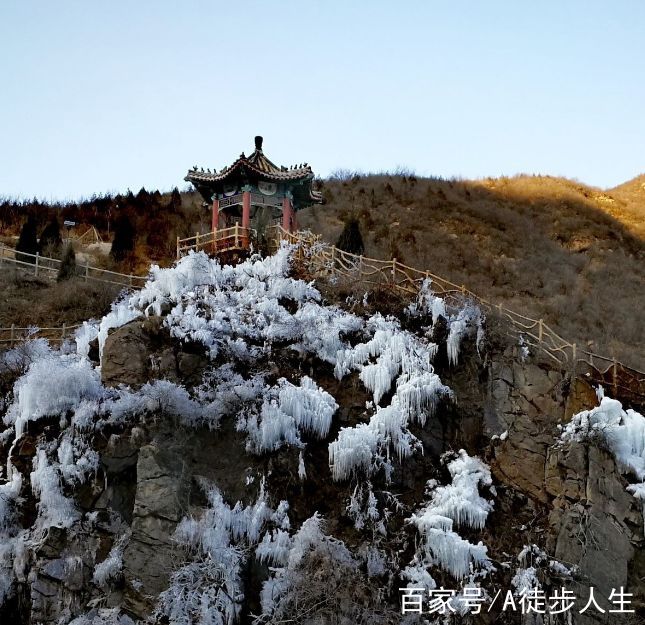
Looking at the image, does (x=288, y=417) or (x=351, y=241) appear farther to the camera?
(x=351, y=241)

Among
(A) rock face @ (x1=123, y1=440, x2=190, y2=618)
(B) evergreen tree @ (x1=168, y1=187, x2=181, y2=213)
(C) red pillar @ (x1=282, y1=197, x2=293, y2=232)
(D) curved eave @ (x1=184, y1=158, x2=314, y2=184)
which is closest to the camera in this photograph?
(A) rock face @ (x1=123, y1=440, x2=190, y2=618)

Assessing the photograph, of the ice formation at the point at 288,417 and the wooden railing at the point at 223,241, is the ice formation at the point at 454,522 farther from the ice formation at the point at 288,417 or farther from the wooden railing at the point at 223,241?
the wooden railing at the point at 223,241

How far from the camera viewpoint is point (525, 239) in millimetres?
45000

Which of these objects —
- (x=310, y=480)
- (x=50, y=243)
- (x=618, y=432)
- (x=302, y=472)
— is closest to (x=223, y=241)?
(x=302, y=472)

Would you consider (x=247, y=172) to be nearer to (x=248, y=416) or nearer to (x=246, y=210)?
(x=246, y=210)

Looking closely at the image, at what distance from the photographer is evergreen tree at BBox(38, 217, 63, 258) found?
3479cm

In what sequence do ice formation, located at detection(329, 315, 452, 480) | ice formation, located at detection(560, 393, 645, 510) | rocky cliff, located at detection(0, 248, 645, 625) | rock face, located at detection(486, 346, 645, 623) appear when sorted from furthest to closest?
ice formation, located at detection(560, 393, 645, 510) < ice formation, located at detection(329, 315, 452, 480) < rock face, located at detection(486, 346, 645, 623) < rocky cliff, located at detection(0, 248, 645, 625)

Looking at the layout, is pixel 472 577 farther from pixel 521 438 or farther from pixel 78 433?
pixel 78 433

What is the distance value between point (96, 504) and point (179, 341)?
4107 mm

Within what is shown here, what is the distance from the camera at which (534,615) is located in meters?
15.7

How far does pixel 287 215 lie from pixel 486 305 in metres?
7.17

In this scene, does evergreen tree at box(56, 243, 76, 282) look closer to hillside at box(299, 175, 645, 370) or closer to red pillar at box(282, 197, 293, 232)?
red pillar at box(282, 197, 293, 232)

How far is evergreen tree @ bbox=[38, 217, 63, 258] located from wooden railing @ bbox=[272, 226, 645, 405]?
14.5 metres

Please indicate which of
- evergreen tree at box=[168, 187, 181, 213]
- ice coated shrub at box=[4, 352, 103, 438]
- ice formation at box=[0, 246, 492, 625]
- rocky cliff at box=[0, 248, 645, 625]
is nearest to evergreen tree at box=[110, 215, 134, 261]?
evergreen tree at box=[168, 187, 181, 213]
